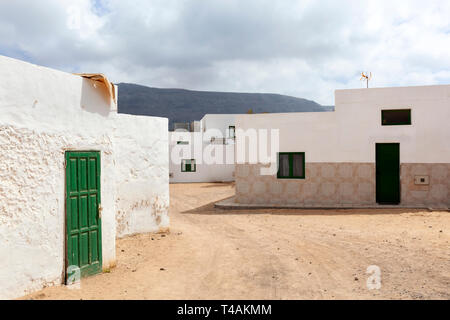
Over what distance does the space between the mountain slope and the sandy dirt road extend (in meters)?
89.1

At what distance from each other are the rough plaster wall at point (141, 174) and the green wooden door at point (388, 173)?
28.5 feet

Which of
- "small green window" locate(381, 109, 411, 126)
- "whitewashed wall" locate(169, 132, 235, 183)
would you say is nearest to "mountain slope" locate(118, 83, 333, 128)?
"whitewashed wall" locate(169, 132, 235, 183)

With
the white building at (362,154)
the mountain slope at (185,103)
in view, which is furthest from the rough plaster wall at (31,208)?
the mountain slope at (185,103)

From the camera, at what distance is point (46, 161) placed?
5633mm

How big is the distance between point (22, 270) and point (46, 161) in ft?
5.21

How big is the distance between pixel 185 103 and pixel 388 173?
96.0 m

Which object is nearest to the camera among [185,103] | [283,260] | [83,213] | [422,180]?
[83,213]

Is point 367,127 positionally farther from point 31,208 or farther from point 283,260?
point 31,208

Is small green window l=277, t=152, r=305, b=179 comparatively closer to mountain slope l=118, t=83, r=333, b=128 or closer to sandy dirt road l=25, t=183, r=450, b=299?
sandy dirt road l=25, t=183, r=450, b=299

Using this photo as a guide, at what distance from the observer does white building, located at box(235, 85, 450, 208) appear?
14109 mm

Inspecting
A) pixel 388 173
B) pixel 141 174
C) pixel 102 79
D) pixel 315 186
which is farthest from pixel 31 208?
pixel 388 173

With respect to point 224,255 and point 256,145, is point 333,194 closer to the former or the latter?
point 256,145

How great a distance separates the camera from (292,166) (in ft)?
50.8

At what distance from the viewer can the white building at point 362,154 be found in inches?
555
